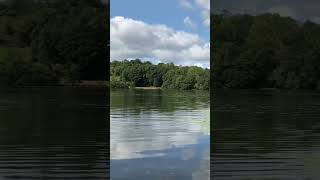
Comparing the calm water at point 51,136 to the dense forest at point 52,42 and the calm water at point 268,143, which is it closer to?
the dense forest at point 52,42

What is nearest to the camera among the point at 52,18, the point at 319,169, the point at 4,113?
the point at 319,169

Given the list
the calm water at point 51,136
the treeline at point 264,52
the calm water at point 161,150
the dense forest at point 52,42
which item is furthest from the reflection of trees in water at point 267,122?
A: the dense forest at point 52,42

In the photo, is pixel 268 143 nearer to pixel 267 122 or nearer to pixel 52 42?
pixel 267 122

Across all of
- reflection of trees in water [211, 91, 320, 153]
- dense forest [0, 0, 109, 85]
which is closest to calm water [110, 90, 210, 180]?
reflection of trees in water [211, 91, 320, 153]

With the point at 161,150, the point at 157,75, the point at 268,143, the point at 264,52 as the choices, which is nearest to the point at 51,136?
the point at 161,150

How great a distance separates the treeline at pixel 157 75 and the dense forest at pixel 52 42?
14.8 feet

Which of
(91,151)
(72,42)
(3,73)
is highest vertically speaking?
(72,42)

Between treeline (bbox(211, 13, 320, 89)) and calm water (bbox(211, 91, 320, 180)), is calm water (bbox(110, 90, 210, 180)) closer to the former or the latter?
calm water (bbox(211, 91, 320, 180))

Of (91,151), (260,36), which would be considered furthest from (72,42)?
(91,151)

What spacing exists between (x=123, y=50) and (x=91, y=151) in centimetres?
1636

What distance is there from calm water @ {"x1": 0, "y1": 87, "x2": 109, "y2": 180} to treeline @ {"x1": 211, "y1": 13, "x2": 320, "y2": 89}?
5.13 meters

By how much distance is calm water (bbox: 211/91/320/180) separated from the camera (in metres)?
4.51

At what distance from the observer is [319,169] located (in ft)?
15.0

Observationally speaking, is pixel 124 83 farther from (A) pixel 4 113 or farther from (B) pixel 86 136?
(B) pixel 86 136
